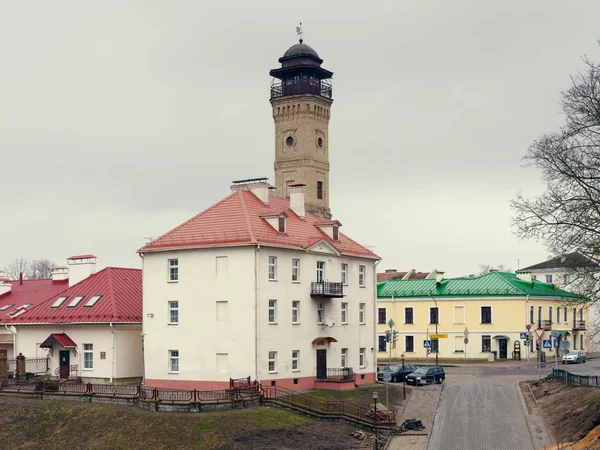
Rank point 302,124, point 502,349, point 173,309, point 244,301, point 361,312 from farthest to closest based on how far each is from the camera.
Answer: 1. point 302,124
2. point 502,349
3. point 361,312
4. point 173,309
5. point 244,301

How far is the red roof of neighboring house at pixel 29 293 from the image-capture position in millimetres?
69688

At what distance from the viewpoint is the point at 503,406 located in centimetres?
5166

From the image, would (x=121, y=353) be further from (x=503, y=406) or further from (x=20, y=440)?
(x=503, y=406)

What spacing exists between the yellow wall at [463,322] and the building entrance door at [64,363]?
131 ft

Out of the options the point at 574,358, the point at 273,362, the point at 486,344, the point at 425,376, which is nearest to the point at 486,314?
the point at 486,344

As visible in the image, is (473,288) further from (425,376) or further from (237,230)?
(237,230)

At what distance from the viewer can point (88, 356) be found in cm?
5841

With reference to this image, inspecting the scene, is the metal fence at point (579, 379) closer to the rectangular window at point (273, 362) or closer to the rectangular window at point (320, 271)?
the rectangular window at point (320, 271)

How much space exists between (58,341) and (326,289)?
17940mm

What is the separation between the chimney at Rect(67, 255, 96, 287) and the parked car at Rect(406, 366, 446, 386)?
24.8m

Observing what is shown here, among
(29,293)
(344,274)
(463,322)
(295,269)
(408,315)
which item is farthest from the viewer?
(408,315)

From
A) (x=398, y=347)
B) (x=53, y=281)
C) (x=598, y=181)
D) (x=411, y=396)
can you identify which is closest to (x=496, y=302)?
(x=398, y=347)

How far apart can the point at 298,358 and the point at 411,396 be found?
7877mm

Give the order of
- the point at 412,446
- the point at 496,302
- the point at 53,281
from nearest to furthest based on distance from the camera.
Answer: the point at 412,446 < the point at 53,281 < the point at 496,302
